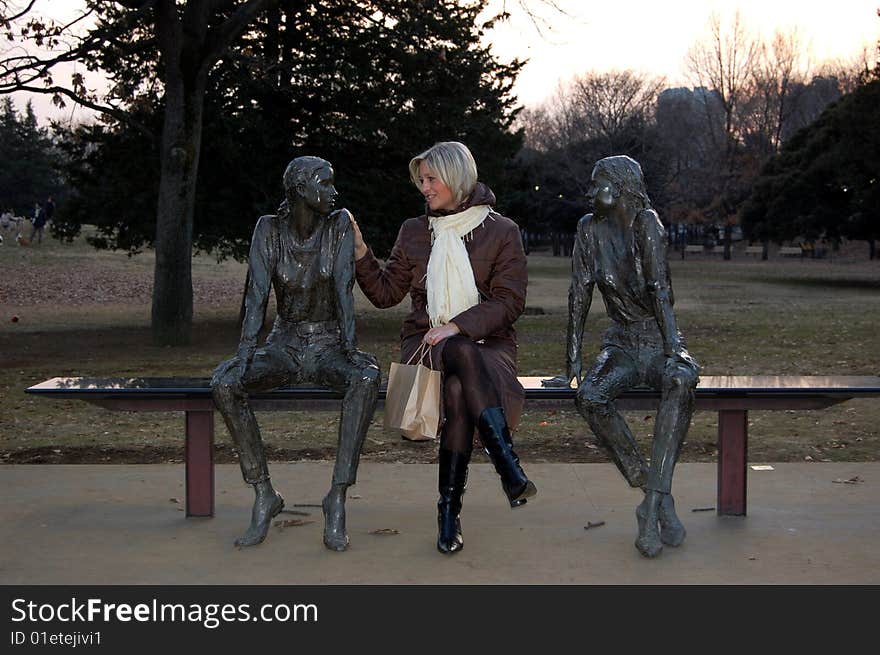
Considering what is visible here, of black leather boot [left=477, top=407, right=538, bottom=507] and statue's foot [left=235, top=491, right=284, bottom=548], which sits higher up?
black leather boot [left=477, top=407, right=538, bottom=507]

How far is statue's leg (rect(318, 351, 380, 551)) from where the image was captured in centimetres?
527

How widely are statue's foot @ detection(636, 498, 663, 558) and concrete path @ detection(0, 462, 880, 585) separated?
0.06 m

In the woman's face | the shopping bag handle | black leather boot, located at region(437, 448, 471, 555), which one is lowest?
black leather boot, located at region(437, 448, 471, 555)

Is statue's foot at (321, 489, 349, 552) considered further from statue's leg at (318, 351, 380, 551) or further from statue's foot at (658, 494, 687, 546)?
statue's foot at (658, 494, 687, 546)

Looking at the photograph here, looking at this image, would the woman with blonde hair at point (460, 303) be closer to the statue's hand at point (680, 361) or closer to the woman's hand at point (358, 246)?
the woman's hand at point (358, 246)

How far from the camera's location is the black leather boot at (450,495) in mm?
5180

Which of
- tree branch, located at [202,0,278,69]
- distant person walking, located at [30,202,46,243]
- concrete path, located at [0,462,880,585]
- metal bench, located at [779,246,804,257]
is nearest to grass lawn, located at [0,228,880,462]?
concrete path, located at [0,462,880,585]

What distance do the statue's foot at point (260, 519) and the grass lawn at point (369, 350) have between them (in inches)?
98.0

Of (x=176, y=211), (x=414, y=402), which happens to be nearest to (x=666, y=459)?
(x=414, y=402)

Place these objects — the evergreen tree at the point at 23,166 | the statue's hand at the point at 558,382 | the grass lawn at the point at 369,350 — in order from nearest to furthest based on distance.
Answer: the statue's hand at the point at 558,382 → the grass lawn at the point at 369,350 → the evergreen tree at the point at 23,166

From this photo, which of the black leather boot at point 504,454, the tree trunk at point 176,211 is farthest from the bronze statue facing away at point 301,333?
the tree trunk at point 176,211

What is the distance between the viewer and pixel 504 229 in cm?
559
